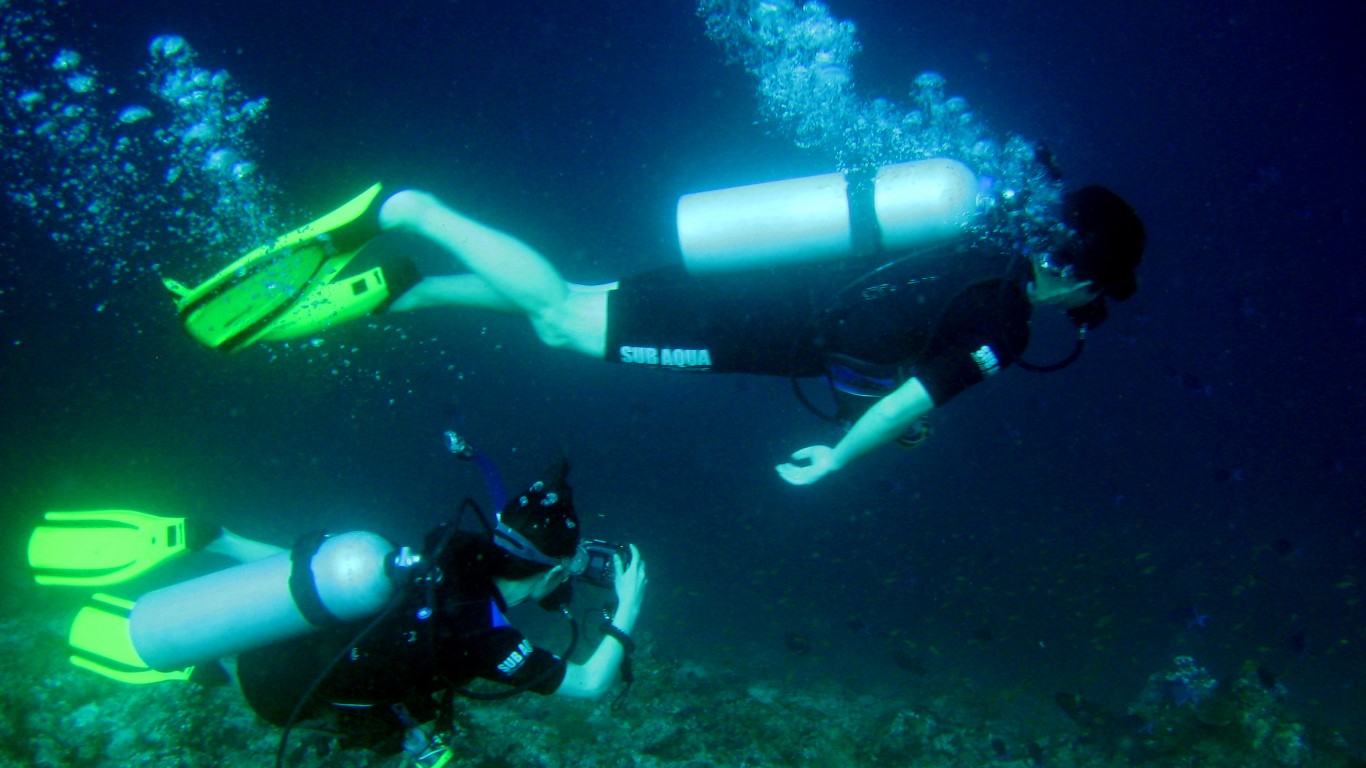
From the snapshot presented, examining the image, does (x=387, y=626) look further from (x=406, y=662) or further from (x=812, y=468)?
(x=812, y=468)

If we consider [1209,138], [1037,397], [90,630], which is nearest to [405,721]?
[90,630]

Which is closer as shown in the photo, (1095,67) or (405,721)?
(405,721)

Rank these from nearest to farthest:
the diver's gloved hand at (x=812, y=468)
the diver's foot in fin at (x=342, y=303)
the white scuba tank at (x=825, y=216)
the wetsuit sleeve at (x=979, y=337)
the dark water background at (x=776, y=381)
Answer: the wetsuit sleeve at (x=979, y=337) → the diver's gloved hand at (x=812, y=468) → the white scuba tank at (x=825, y=216) → the diver's foot in fin at (x=342, y=303) → the dark water background at (x=776, y=381)

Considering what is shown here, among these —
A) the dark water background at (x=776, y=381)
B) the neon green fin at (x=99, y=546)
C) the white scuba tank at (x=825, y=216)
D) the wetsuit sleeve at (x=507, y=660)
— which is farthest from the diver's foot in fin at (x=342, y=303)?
the dark water background at (x=776, y=381)

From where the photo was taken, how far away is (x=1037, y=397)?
49.8 feet

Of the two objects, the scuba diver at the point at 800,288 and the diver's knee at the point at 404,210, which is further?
the diver's knee at the point at 404,210

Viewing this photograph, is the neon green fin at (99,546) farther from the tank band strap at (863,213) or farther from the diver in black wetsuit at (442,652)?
the tank band strap at (863,213)

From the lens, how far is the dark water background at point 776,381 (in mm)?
7816

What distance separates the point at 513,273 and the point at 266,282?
67.3 inches

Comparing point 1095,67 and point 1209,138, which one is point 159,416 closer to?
point 1095,67

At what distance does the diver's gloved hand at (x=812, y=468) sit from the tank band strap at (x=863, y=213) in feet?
3.95

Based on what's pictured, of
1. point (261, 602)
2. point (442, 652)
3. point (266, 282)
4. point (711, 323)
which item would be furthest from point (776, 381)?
point (261, 602)

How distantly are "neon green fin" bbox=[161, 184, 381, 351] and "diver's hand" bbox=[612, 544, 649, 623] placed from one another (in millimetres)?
2692

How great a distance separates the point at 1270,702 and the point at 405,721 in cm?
1164
